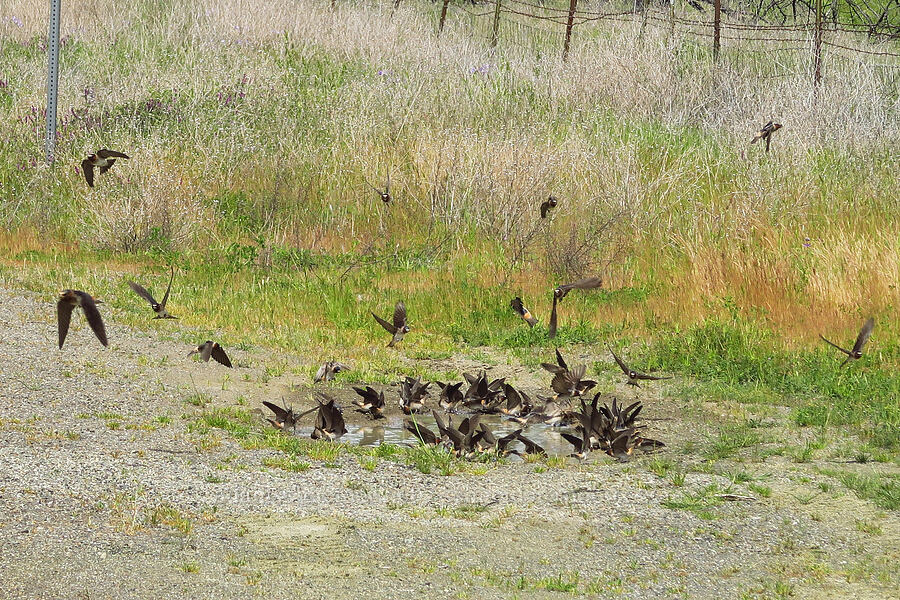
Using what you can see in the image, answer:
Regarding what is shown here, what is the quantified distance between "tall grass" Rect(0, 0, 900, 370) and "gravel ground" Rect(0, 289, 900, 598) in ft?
8.28

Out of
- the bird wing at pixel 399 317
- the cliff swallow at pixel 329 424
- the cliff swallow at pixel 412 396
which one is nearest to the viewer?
the cliff swallow at pixel 329 424

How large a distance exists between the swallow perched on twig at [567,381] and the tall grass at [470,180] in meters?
1.38

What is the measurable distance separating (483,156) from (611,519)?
6152mm

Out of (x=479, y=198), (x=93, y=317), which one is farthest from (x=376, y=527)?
(x=479, y=198)

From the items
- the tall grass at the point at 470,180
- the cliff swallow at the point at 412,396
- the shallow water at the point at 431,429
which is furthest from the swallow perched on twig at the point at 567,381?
the tall grass at the point at 470,180

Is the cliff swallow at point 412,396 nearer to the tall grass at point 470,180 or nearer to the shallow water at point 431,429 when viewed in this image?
the shallow water at point 431,429

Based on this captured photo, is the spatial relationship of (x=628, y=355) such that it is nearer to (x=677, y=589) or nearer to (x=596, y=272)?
(x=596, y=272)

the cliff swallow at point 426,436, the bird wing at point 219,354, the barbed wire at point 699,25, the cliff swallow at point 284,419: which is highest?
the barbed wire at point 699,25

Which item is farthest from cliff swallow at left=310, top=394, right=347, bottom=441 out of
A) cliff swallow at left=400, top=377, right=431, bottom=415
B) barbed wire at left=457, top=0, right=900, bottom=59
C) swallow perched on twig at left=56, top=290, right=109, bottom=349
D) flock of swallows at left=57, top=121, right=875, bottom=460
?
barbed wire at left=457, top=0, right=900, bottom=59

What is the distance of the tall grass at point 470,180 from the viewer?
7.88m

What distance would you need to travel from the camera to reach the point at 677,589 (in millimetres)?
3553

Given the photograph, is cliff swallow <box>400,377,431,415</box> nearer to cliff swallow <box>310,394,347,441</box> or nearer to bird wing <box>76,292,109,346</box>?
cliff swallow <box>310,394,347,441</box>

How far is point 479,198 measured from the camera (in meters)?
9.77

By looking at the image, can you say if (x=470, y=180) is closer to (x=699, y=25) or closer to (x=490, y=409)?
(x=490, y=409)
